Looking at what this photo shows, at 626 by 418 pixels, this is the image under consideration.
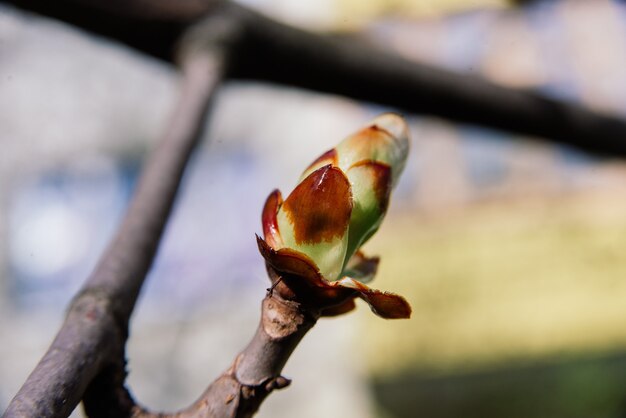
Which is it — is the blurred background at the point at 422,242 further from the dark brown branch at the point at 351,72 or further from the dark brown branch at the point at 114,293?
the dark brown branch at the point at 114,293

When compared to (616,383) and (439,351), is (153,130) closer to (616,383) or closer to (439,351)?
(439,351)

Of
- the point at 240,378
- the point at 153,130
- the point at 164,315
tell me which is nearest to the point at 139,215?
the point at 240,378

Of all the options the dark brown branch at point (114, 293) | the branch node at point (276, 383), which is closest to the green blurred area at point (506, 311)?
the dark brown branch at point (114, 293)

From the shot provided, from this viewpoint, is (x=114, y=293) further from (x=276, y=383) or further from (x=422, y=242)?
(x=422, y=242)

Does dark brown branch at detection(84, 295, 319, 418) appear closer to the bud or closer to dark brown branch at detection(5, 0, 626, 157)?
the bud

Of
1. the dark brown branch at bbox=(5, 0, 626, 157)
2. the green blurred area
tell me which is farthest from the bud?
the green blurred area

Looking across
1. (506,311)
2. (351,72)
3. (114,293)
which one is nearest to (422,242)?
(506,311)
